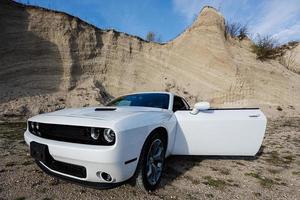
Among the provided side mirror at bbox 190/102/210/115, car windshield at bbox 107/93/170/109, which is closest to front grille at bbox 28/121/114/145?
car windshield at bbox 107/93/170/109

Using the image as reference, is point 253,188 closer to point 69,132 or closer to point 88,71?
point 69,132

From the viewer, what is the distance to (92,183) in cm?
246

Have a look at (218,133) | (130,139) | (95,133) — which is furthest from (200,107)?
(95,133)

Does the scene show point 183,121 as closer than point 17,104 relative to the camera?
Yes

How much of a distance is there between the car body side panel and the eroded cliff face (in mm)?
7489

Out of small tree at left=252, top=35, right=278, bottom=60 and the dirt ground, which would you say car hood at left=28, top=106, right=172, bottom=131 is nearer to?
the dirt ground

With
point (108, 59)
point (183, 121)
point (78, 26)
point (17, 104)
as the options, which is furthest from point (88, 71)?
point (183, 121)

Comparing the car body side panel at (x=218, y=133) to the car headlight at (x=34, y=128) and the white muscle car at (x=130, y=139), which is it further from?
the car headlight at (x=34, y=128)

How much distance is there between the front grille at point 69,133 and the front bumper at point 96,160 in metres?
0.08

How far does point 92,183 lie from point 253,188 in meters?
2.20

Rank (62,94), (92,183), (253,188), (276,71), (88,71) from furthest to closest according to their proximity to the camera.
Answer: (276,71), (88,71), (62,94), (253,188), (92,183)

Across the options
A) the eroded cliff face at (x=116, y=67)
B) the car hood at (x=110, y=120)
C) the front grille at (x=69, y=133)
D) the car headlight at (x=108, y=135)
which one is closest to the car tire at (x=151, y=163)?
the car hood at (x=110, y=120)

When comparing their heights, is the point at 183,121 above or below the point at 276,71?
below

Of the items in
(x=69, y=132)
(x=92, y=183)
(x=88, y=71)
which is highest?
(x=88, y=71)
